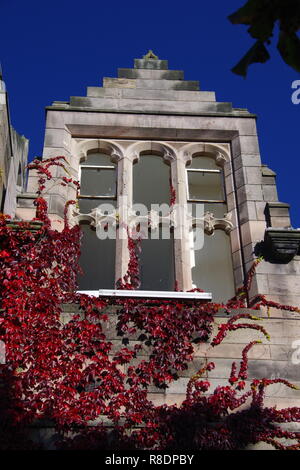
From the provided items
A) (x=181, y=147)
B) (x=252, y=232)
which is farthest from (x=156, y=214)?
(x=181, y=147)

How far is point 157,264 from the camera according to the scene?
34.5ft

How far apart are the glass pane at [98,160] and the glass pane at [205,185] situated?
1.42m

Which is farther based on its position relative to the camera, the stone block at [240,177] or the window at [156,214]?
the stone block at [240,177]

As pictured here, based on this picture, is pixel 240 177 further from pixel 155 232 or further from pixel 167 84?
Result: pixel 167 84

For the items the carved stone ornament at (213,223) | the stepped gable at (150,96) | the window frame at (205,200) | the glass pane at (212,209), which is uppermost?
the stepped gable at (150,96)

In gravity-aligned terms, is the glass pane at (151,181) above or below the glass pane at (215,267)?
above

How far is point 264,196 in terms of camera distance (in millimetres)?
10766

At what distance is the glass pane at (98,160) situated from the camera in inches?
457

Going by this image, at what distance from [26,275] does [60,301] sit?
0.62 m

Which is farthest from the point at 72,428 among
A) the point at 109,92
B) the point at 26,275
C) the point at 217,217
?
the point at 109,92

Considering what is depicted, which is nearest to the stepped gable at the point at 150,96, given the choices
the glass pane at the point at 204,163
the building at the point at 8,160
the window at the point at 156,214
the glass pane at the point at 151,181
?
the window at the point at 156,214

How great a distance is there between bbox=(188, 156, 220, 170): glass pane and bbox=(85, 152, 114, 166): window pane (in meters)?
1.44

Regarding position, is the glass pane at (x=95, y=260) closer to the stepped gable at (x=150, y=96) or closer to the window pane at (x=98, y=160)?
the window pane at (x=98, y=160)
